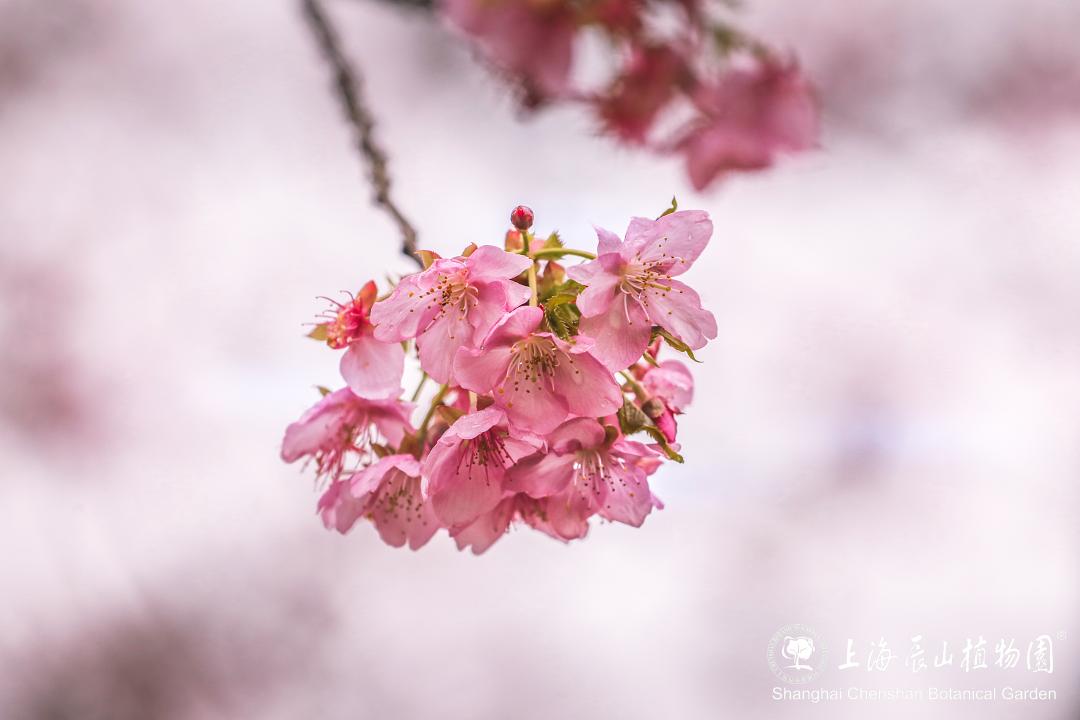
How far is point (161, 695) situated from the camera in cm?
326

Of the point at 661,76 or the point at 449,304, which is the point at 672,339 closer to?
the point at 449,304

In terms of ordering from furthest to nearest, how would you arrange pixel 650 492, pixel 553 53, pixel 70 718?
1. pixel 70 718
2. pixel 650 492
3. pixel 553 53

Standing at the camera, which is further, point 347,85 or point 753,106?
point 347,85

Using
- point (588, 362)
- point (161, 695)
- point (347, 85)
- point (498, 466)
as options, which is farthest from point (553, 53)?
point (161, 695)

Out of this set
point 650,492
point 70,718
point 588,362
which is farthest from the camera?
point 70,718

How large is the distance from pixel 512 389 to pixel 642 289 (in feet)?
0.59

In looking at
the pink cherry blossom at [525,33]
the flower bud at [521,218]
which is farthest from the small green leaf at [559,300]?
the pink cherry blossom at [525,33]

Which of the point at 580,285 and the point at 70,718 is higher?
the point at 580,285

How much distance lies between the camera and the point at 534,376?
Answer: 2.30 ft

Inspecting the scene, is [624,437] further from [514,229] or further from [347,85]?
[347,85]

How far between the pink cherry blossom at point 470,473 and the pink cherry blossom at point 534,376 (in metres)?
0.04

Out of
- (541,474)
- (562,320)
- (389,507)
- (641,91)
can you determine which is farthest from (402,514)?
(641,91)

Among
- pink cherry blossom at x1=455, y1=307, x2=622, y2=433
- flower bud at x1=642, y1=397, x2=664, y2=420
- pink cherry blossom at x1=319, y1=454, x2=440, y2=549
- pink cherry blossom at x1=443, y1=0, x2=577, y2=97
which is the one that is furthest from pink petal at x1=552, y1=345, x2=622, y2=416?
pink cherry blossom at x1=443, y1=0, x2=577, y2=97

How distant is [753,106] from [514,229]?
1.54 feet
